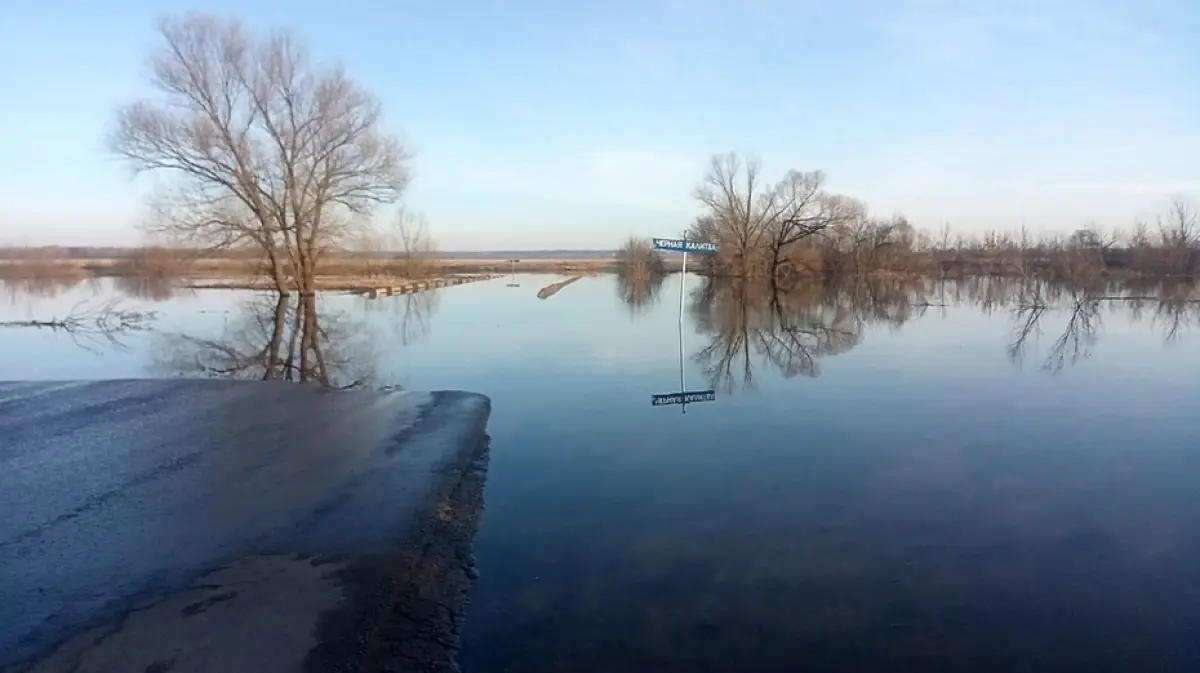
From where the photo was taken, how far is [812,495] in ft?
21.4

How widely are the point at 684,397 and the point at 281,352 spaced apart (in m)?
9.82

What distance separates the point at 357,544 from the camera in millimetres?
5070

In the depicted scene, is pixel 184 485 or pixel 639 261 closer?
pixel 184 485

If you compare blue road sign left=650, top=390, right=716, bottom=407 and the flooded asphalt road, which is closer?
the flooded asphalt road

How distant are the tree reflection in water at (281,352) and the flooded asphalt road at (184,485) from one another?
2.96 m

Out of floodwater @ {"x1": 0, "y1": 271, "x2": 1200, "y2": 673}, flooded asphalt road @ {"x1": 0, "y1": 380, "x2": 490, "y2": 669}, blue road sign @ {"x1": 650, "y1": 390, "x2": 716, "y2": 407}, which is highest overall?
flooded asphalt road @ {"x1": 0, "y1": 380, "x2": 490, "y2": 669}

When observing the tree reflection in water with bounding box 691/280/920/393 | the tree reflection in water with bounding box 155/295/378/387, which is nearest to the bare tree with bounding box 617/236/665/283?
the tree reflection in water with bounding box 691/280/920/393

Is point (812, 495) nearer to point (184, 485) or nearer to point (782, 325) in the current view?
point (184, 485)

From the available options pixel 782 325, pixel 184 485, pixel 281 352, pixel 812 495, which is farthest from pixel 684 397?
pixel 782 325

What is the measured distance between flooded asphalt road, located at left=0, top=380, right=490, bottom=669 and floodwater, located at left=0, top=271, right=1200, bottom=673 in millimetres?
918

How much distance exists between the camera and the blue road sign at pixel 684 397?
421 inches

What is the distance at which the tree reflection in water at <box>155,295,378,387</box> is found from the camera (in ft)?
44.2

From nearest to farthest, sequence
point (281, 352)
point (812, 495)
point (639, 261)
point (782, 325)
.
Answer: point (812, 495) < point (281, 352) < point (782, 325) < point (639, 261)

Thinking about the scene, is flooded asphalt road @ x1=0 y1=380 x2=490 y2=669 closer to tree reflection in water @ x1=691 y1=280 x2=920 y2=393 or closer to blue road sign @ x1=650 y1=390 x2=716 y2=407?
blue road sign @ x1=650 y1=390 x2=716 y2=407
